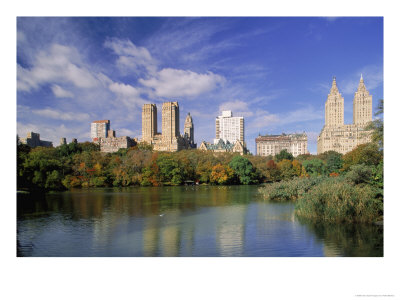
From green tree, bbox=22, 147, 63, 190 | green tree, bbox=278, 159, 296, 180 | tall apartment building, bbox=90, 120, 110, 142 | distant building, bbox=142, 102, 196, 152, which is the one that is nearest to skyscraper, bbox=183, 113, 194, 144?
distant building, bbox=142, 102, 196, 152

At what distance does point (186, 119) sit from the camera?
91125mm

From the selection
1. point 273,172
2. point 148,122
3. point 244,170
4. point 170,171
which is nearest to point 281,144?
point 148,122

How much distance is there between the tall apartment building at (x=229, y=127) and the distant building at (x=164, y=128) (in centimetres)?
3302

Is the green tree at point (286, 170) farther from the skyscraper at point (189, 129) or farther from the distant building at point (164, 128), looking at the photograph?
the skyscraper at point (189, 129)

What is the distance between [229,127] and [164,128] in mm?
40063

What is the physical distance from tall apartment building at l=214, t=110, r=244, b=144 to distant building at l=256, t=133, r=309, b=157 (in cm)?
2103

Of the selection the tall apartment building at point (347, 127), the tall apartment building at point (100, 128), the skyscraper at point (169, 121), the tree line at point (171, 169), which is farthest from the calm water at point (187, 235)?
the tall apartment building at point (100, 128)

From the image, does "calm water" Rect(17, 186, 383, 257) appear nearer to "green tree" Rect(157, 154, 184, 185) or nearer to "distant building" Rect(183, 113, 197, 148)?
"green tree" Rect(157, 154, 184, 185)

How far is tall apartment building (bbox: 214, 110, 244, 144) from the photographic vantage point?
105 m

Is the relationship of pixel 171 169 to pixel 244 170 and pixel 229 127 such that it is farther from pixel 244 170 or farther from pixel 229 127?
pixel 229 127

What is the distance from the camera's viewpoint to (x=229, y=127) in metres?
107

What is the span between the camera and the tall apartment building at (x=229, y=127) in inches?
4131
